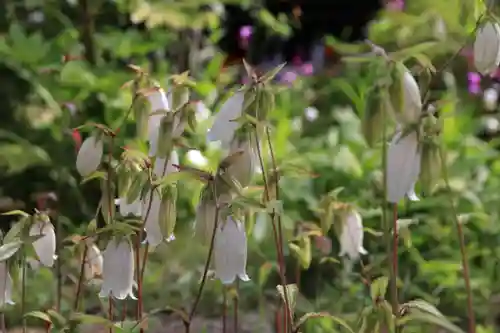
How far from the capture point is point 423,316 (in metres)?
0.85

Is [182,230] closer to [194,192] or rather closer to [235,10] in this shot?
[194,192]

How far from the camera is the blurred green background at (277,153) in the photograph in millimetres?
1854

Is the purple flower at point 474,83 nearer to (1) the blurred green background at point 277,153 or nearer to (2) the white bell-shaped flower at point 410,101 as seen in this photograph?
(1) the blurred green background at point 277,153

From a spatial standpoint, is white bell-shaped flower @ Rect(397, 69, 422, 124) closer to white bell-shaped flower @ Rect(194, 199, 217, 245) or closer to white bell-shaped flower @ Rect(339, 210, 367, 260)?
white bell-shaped flower @ Rect(194, 199, 217, 245)

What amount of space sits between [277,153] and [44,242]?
1.43 m

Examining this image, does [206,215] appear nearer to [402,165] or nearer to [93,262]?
[402,165]

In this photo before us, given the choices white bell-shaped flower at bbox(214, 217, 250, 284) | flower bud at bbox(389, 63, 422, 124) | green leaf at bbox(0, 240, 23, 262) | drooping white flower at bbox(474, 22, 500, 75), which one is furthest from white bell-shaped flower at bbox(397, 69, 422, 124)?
green leaf at bbox(0, 240, 23, 262)

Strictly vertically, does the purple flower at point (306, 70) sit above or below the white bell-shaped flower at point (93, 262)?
above

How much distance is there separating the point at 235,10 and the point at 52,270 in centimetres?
318

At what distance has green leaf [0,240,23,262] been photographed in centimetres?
97

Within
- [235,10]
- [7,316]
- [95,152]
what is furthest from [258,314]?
[235,10]

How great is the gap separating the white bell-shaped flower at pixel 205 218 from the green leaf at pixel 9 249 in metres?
0.24

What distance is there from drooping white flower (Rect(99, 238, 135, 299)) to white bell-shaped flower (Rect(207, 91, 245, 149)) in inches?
7.5

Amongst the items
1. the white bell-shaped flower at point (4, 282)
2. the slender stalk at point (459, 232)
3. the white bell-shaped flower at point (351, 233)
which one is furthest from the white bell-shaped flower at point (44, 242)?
the slender stalk at point (459, 232)
